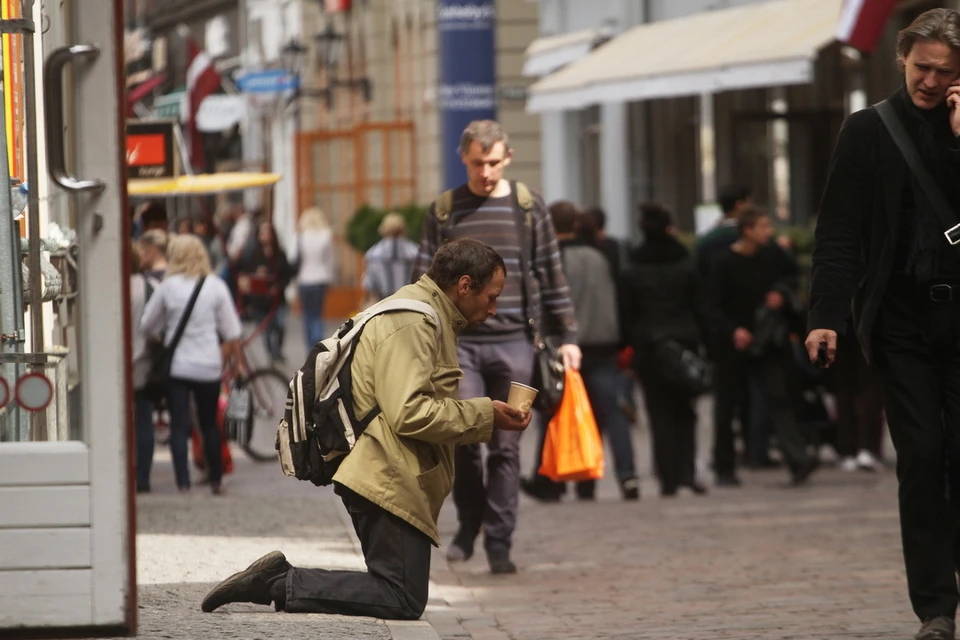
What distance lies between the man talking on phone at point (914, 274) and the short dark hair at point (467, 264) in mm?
1030

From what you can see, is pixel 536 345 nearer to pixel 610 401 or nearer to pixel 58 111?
pixel 58 111

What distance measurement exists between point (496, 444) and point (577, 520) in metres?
2.56

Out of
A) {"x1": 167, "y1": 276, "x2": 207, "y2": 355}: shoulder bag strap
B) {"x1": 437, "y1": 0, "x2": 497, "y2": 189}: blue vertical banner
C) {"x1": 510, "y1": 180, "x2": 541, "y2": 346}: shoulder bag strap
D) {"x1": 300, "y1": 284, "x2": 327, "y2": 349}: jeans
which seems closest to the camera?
{"x1": 510, "y1": 180, "x2": 541, "y2": 346}: shoulder bag strap

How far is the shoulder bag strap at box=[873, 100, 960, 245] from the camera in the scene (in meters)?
6.34

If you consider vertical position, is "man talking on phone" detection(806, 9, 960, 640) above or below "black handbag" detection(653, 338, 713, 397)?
above

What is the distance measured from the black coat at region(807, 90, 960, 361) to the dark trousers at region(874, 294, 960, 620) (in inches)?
4.9

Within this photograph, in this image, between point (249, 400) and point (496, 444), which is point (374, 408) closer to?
point (496, 444)

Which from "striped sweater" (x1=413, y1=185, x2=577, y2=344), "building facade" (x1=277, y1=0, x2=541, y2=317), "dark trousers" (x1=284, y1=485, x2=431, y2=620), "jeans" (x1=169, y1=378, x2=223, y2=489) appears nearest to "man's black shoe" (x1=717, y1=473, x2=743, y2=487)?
"jeans" (x1=169, y1=378, x2=223, y2=489)

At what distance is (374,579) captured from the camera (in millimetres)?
6516

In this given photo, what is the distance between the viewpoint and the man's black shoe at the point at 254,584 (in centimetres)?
651

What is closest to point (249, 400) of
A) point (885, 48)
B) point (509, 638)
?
point (509, 638)

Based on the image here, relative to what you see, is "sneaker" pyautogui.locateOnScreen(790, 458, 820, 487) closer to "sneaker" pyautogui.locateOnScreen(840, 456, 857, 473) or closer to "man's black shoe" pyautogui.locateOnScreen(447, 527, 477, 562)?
"sneaker" pyautogui.locateOnScreen(840, 456, 857, 473)

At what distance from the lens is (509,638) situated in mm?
7227

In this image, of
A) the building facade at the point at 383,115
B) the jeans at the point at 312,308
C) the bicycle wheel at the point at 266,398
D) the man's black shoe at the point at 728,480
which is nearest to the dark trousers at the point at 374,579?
the man's black shoe at the point at 728,480
